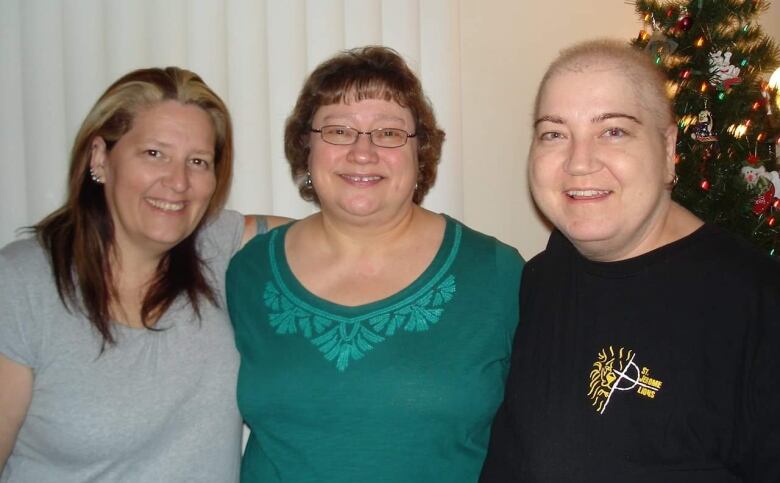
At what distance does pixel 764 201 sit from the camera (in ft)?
7.88

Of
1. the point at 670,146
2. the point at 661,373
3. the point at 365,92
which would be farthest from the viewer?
the point at 365,92

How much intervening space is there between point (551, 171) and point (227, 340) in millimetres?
1038

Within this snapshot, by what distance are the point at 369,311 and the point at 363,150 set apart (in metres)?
0.46

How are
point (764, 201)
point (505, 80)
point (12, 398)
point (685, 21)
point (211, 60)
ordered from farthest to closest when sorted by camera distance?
point (505, 80) → point (211, 60) → point (685, 21) → point (764, 201) → point (12, 398)

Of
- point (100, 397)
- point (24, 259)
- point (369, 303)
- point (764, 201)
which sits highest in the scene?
point (764, 201)

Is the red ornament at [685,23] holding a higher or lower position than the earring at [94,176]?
higher

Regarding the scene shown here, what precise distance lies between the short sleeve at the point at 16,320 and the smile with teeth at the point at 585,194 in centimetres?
138

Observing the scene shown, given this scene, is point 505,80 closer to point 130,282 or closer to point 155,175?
point 155,175

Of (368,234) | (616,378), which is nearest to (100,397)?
(368,234)

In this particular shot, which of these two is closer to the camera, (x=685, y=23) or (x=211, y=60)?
(x=685, y=23)

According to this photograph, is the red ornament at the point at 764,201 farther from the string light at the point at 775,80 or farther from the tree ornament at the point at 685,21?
the tree ornament at the point at 685,21

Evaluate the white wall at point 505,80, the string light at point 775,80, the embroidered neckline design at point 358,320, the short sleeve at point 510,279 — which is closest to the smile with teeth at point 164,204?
the embroidered neckline design at point 358,320

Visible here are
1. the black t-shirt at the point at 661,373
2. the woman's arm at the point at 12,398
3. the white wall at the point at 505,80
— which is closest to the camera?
the black t-shirt at the point at 661,373

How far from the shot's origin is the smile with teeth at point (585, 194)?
4.66 ft
